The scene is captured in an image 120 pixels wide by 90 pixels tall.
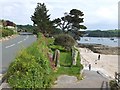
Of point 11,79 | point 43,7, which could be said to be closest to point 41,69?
point 11,79

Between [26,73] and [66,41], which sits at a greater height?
[66,41]

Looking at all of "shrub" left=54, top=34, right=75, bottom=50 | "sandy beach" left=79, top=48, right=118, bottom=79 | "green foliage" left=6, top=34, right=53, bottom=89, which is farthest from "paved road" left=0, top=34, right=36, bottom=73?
"sandy beach" left=79, top=48, right=118, bottom=79

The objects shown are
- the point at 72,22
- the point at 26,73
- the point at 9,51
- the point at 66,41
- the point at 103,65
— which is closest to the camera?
the point at 26,73

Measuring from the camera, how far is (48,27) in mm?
67938

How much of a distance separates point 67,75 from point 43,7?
2223 inches

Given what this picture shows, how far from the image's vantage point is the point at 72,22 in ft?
229

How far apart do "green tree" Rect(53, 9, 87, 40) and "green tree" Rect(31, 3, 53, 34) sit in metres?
2.40

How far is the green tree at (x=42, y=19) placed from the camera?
67812 millimetres

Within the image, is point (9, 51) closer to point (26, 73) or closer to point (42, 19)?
point (26, 73)

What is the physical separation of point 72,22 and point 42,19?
6.86 m

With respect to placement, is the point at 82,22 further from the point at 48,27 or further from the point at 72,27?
the point at 48,27

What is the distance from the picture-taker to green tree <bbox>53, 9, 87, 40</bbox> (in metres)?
68.9

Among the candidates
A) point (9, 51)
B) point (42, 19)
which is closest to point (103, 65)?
point (9, 51)

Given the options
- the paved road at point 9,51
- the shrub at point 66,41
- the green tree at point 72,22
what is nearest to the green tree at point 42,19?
the green tree at point 72,22
